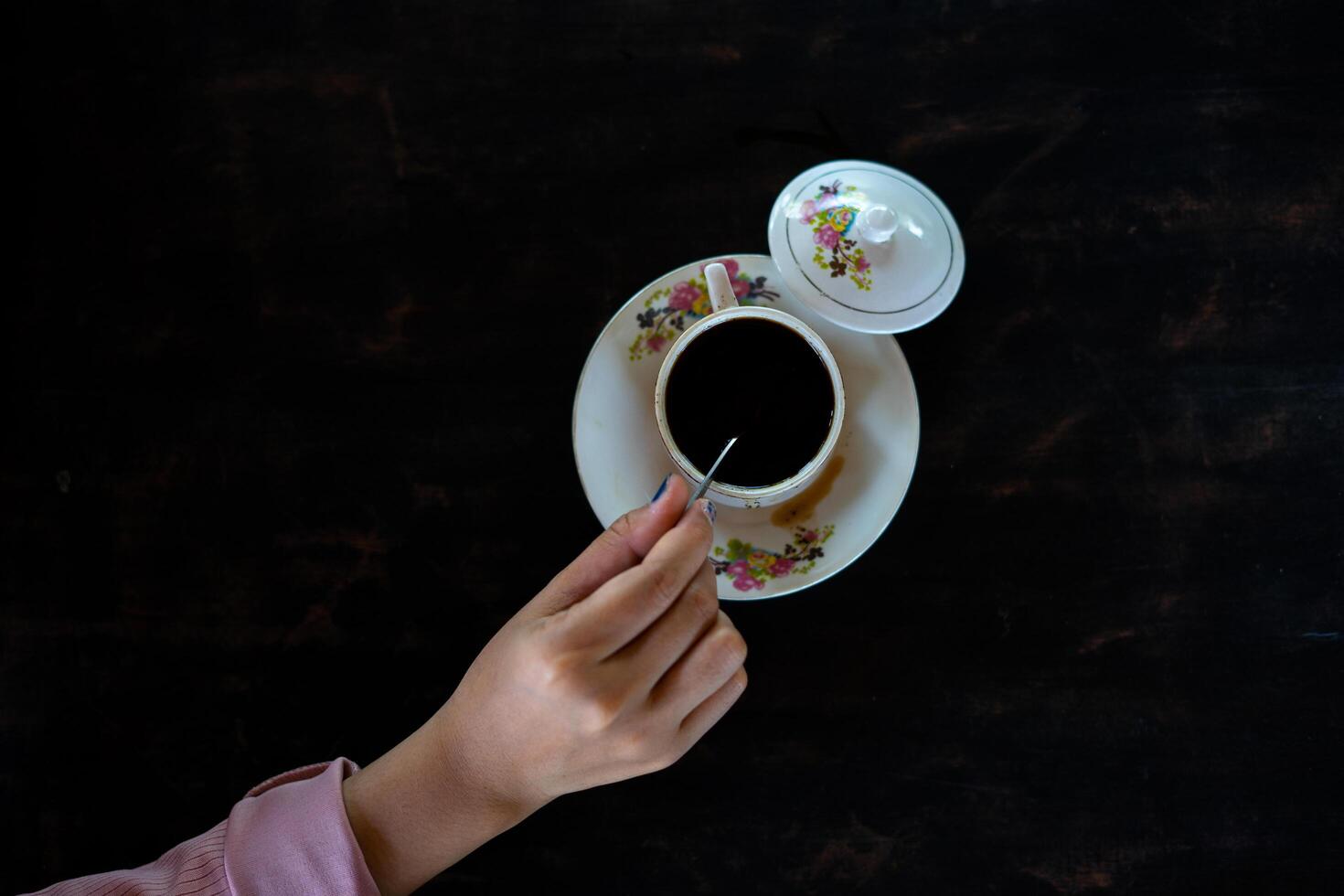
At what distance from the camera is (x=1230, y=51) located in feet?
3.71

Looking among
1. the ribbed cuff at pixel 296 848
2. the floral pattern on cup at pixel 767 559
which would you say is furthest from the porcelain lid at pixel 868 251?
the ribbed cuff at pixel 296 848

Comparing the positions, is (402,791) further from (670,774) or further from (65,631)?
(65,631)

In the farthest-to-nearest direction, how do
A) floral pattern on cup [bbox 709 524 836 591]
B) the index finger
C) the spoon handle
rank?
floral pattern on cup [bbox 709 524 836 591], the spoon handle, the index finger

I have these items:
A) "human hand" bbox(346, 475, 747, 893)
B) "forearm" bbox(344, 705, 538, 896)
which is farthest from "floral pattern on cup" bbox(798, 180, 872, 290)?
"forearm" bbox(344, 705, 538, 896)

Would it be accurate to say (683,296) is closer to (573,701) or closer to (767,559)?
(767,559)

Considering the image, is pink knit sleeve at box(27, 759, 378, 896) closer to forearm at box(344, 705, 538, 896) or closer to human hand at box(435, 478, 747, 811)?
forearm at box(344, 705, 538, 896)

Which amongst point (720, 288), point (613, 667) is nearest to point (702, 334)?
point (720, 288)

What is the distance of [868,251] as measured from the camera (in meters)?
1.03

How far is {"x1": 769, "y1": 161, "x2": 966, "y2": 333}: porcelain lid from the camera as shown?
1.02 meters

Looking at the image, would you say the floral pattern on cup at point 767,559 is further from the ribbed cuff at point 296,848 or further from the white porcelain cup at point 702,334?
the ribbed cuff at point 296,848

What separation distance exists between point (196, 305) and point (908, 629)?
3.40ft

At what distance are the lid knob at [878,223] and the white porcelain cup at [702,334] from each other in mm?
133

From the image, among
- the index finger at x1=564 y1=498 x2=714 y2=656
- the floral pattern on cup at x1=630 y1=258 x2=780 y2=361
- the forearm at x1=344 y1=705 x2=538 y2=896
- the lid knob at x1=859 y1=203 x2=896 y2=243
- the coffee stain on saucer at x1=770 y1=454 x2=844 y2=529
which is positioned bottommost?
the forearm at x1=344 y1=705 x2=538 y2=896

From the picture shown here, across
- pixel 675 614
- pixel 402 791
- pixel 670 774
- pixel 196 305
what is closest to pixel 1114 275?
pixel 675 614
